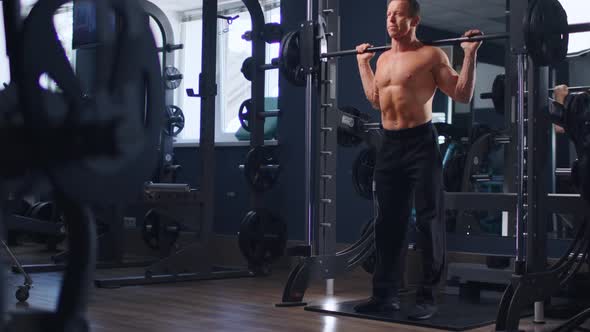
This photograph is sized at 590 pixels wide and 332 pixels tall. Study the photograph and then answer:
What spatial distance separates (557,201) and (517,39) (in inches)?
37.8

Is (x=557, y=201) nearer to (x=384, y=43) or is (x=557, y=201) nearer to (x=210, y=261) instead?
(x=384, y=43)

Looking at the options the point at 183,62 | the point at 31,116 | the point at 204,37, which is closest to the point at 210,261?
the point at 204,37

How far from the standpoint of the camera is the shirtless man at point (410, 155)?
3.32m

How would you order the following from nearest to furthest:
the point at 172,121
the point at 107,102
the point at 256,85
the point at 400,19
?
the point at 107,102 → the point at 400,19 → the point at 256,85 → the point at 172,121

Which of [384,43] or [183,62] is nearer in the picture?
[384,43]

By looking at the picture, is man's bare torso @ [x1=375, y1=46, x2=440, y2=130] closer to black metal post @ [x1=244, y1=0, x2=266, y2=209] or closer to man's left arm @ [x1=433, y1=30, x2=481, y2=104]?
man's left arm @ [x1=433, y1=30, x2=481, y2=104]

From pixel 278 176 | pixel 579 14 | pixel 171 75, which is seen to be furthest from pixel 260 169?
pixel 579 14

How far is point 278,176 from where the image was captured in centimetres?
523

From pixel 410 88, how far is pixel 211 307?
1.35 meters

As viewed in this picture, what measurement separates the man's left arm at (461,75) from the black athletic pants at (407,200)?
0.18 m

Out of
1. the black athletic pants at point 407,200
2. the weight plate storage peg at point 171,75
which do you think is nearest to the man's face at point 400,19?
the black athletic pants at point 407,200

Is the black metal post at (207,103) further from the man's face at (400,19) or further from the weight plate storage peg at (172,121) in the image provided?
the man's face at (400,19)

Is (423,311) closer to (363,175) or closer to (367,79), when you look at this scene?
(367,79)

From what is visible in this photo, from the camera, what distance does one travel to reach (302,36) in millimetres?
3844
